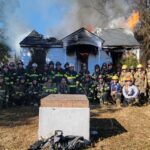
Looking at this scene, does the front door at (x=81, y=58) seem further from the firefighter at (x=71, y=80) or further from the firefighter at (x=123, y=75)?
the firefighter at (x=123, y=75)

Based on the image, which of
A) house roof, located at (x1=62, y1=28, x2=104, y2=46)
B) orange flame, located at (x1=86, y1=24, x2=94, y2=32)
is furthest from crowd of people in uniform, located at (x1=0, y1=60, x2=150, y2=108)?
orange flame, located at (x1=86, y1=24, x2=94, y2=32)

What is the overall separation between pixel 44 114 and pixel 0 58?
3605cm

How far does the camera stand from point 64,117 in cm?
1024

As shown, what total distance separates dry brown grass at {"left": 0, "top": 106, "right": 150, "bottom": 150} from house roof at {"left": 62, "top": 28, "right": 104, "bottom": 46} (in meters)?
13.2

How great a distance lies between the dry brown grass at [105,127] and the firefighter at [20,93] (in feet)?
3.75

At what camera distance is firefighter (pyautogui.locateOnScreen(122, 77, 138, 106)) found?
16078 mm

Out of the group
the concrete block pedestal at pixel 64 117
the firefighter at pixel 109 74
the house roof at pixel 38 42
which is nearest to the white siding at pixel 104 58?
the house roof at pixel 38 42

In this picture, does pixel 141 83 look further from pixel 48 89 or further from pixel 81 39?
pixel 81 39

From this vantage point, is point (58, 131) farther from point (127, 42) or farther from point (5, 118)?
point (127, 42)

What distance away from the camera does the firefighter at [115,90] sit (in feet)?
53.8

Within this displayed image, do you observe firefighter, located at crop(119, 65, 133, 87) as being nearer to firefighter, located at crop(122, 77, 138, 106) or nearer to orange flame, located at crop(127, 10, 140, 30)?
firefighter, located at crop(122, 77, 138, 106)

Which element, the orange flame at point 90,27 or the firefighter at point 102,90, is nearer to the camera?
the firefighter at point 102,90

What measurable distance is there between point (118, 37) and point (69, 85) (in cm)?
1436

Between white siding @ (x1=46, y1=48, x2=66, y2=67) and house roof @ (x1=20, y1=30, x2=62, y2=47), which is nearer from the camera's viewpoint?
house roof @ (x1=20, y1=30, x2=62, y2=47)
